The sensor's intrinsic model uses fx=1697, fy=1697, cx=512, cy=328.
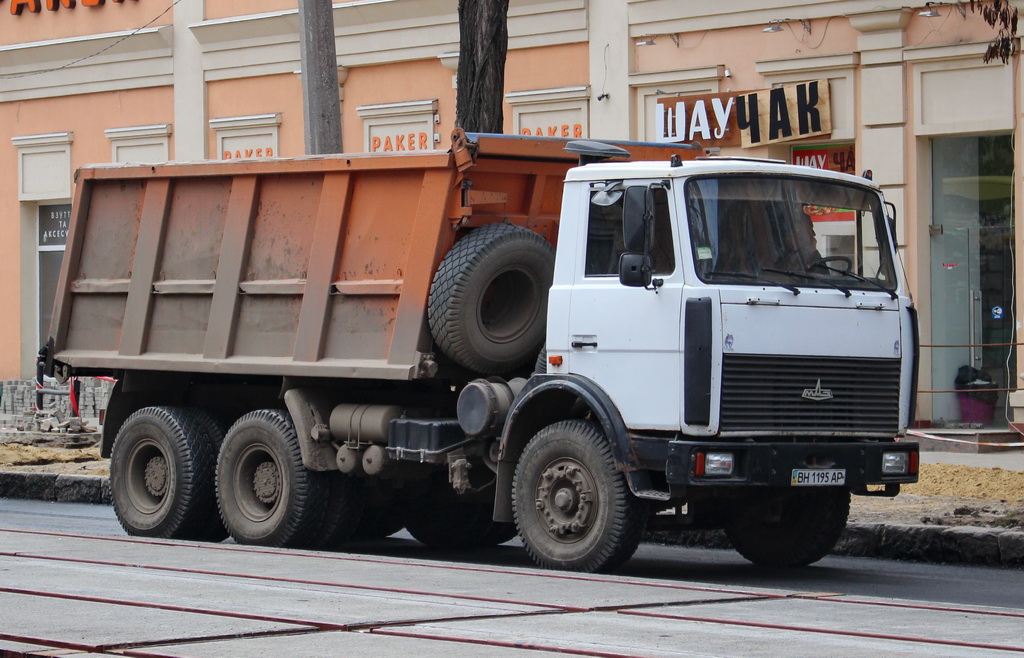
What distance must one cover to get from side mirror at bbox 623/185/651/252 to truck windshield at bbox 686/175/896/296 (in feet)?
0.83

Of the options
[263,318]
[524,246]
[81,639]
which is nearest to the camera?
[81,639]

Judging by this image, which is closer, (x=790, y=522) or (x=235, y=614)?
(x=235, y=614)

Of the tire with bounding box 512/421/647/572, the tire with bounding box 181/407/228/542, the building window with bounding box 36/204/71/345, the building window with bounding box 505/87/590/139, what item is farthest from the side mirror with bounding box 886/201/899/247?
the building window with bounding box 36/204/71/345

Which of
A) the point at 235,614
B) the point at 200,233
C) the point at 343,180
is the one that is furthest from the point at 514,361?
the point at 235,614

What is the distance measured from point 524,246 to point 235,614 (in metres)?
3.84

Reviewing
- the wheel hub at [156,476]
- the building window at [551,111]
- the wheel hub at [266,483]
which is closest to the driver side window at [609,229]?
the wheel hub at [266,483]

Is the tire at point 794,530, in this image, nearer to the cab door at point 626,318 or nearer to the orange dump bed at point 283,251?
the cab door at point 626,318

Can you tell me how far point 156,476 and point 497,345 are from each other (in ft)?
11.0

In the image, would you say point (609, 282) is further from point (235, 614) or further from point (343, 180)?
point (235, 614)

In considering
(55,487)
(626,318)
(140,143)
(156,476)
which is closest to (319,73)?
(156,476)

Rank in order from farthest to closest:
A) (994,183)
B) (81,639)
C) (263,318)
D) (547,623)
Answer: (994,183) < (263,318) < (547,623) < (81,639)

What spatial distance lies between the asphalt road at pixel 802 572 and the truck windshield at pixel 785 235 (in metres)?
1.80

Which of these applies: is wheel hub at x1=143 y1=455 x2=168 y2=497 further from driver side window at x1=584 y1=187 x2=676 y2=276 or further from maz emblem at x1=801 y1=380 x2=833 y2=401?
maz emblem at x1=801 y1=380 x2=833 y2=401

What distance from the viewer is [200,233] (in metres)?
12.5
